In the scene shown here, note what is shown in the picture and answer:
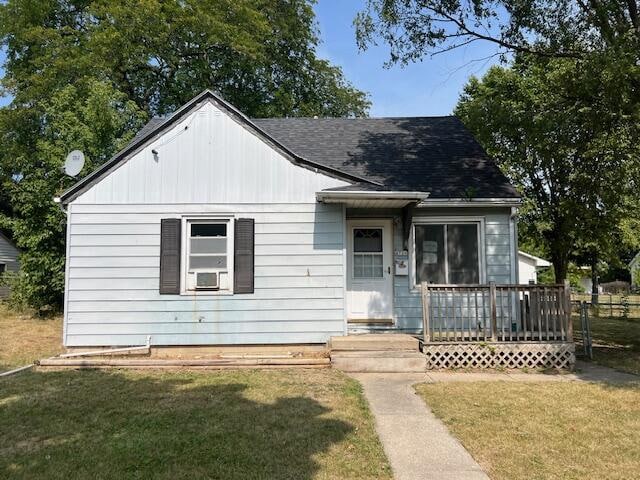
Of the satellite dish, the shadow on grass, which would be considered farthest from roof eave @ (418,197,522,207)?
the satellite dish

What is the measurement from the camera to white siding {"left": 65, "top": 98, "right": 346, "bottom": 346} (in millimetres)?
8164

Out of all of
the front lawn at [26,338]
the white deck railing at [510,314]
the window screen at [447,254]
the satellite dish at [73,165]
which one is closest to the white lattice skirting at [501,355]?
the white deck railing at [510,314]

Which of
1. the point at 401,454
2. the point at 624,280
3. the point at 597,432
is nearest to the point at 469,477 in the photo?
the point at 401,454

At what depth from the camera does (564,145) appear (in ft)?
39.2

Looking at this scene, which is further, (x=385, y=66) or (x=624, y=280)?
(x=624, y=280)

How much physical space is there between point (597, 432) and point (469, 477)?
74.5 inches

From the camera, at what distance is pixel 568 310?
25.4 ft

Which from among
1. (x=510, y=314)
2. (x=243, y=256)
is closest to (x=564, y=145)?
(x=510, y=314)

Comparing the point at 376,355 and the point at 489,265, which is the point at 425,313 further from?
the point at 489,265

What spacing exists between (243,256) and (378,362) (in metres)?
2.95

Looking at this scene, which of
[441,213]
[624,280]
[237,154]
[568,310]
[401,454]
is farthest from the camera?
[624,280]

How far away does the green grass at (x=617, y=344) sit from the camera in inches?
324

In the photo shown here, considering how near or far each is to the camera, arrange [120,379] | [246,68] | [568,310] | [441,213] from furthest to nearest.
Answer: [246,68] < [441,213] < [568,310] < [120,379]

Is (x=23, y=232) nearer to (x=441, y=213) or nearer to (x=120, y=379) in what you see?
(x=120, y=379)
